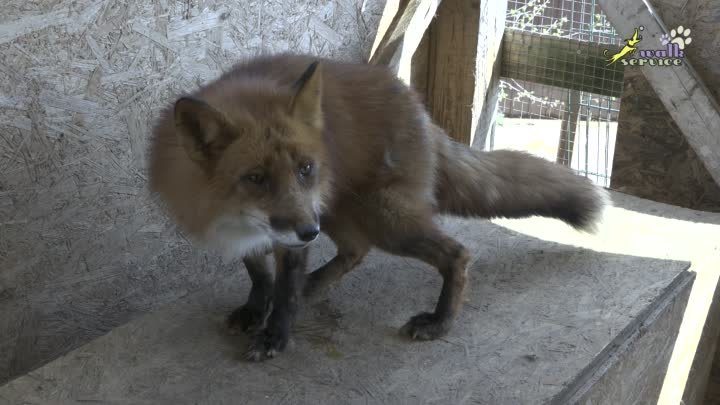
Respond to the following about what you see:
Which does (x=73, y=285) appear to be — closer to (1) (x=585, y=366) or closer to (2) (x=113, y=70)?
(2) (x=113, y=70)

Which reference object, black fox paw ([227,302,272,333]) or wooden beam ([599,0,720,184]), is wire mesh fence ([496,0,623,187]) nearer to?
wooden beam ([599,0,720,184])

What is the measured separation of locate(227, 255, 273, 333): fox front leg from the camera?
2.62 meters

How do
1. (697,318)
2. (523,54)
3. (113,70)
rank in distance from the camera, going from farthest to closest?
1. (523,54)
2. (697,318)
3. (113,70)

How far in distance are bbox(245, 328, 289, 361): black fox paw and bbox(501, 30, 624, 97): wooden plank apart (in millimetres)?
2569

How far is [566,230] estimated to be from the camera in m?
3.41

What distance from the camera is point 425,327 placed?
2570mm

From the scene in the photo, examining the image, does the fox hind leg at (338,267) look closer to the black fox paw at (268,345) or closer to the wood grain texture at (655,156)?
the black fox paw at (268,345)

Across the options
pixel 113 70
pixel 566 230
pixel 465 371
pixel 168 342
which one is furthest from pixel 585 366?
pixel 113 70

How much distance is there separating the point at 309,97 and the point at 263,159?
0.26 meters

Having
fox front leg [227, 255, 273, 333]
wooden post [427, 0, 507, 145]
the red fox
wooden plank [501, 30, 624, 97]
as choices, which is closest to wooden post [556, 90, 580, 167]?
wooden plank [501, 30, 624, 97]

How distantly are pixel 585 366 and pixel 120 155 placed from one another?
1927 millimetres

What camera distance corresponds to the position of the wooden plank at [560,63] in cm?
414

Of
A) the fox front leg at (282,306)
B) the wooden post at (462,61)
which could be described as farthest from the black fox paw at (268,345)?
the wooden post at (462,61)

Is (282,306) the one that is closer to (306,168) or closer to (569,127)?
(306,168)
